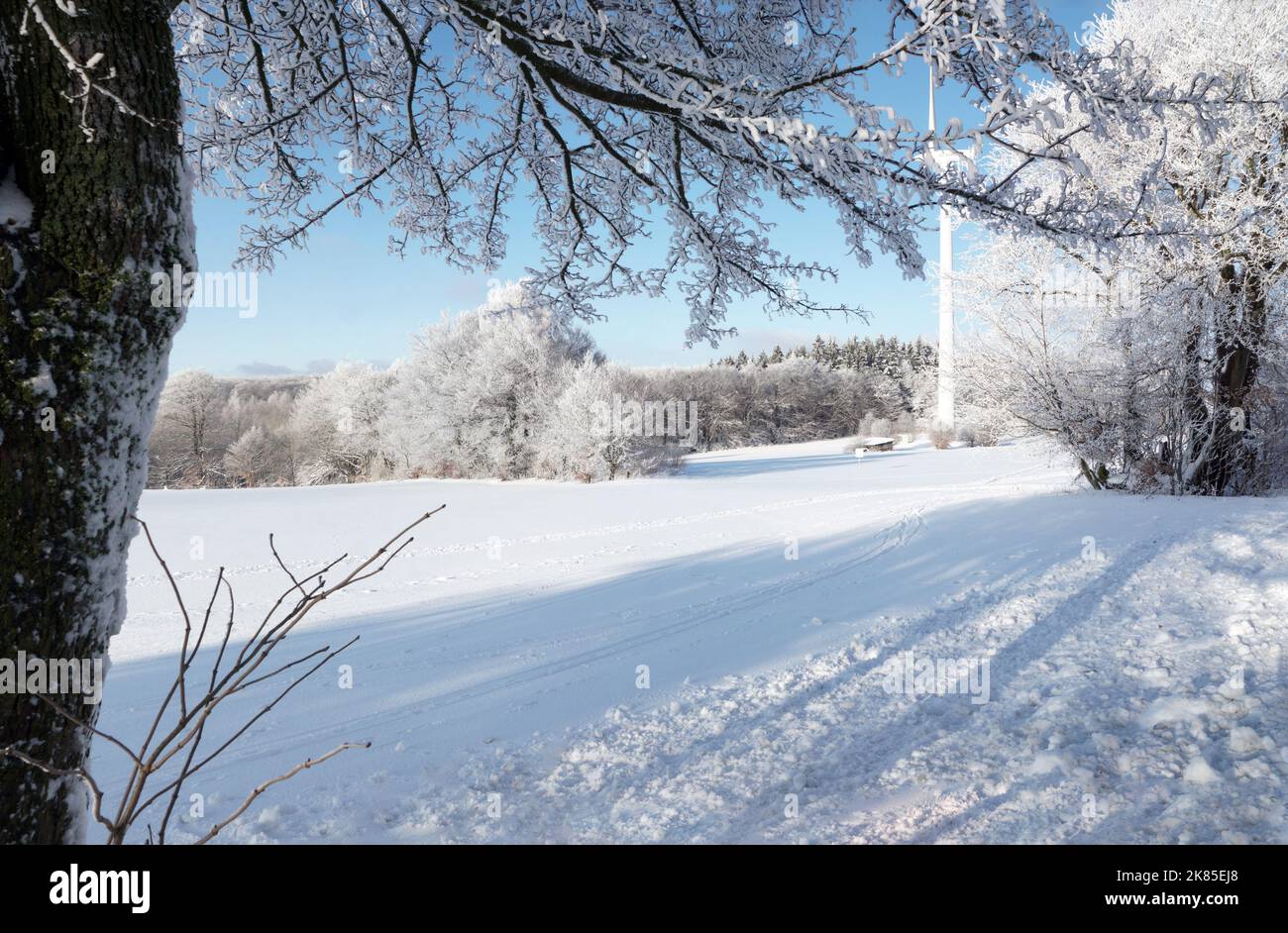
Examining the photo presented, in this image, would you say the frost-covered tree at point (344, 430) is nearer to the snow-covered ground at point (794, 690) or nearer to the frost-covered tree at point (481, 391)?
the frost-covered tree at point (481, 391)

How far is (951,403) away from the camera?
13766 millimetres

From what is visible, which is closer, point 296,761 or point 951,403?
point 296,761

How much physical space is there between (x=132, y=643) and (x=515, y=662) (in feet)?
12.9

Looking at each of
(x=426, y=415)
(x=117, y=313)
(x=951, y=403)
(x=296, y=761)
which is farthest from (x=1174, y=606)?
(x=426, y=415)

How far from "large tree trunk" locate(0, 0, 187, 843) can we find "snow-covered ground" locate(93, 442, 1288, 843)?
1687 mm

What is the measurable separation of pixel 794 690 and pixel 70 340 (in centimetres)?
406

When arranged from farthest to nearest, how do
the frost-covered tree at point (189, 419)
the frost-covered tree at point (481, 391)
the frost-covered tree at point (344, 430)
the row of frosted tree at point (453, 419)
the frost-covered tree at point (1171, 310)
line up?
1. the frost-covered tree at point (189, 419)
2. the frost-covered tree at point (344, 430)
3. the frost-covered tree at point (481, 391)
4. the row of frosted tree at point (453, 419)
5. the frost-covered tree at point (1171, 310)

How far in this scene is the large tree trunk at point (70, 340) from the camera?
4.85ft

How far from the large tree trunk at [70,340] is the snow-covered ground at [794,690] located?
5.53ft

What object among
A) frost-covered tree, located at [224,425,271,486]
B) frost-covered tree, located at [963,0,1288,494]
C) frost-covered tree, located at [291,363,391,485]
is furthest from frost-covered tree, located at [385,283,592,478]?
frost-covered tree, located at [963,0,1288,494]

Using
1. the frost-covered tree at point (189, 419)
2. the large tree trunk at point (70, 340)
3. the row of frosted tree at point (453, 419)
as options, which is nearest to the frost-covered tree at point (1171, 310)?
the row of frosted tree at point (453, 419)

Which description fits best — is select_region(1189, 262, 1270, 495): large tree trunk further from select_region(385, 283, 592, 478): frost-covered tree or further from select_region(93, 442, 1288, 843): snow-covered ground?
select_region(385, 283, 592, 478): frost-covered tree
